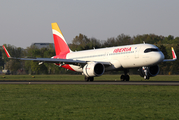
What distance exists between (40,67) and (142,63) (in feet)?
294

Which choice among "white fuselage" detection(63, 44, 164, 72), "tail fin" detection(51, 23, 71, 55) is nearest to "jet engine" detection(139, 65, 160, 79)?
"white fuselage" detection(63, 44, 164, 72)

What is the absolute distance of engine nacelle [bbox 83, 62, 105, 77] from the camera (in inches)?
1455

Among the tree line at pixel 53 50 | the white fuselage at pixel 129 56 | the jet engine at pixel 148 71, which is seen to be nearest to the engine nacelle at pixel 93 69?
the white fuselage at pixel 129 56

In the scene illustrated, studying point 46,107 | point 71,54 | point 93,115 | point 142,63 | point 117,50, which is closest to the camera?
point 93,115

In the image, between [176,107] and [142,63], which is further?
[142,63]

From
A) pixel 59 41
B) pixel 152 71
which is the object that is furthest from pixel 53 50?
pixel 152 71

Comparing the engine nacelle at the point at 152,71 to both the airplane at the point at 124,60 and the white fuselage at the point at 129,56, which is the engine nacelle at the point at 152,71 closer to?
the airplane at the point at 124,60

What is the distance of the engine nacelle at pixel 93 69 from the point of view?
37.0 metres

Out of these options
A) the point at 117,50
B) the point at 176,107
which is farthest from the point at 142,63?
the point at 176,107

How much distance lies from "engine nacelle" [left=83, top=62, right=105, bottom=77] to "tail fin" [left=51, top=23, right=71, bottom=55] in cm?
1256

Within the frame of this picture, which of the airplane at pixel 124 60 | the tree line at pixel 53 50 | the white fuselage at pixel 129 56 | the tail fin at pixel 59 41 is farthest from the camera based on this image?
the tree line at pixel 53 50

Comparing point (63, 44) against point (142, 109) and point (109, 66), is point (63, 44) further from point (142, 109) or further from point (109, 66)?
point (142, 109)

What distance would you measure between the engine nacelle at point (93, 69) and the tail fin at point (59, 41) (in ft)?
41.2

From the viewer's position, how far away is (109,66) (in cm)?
3897
